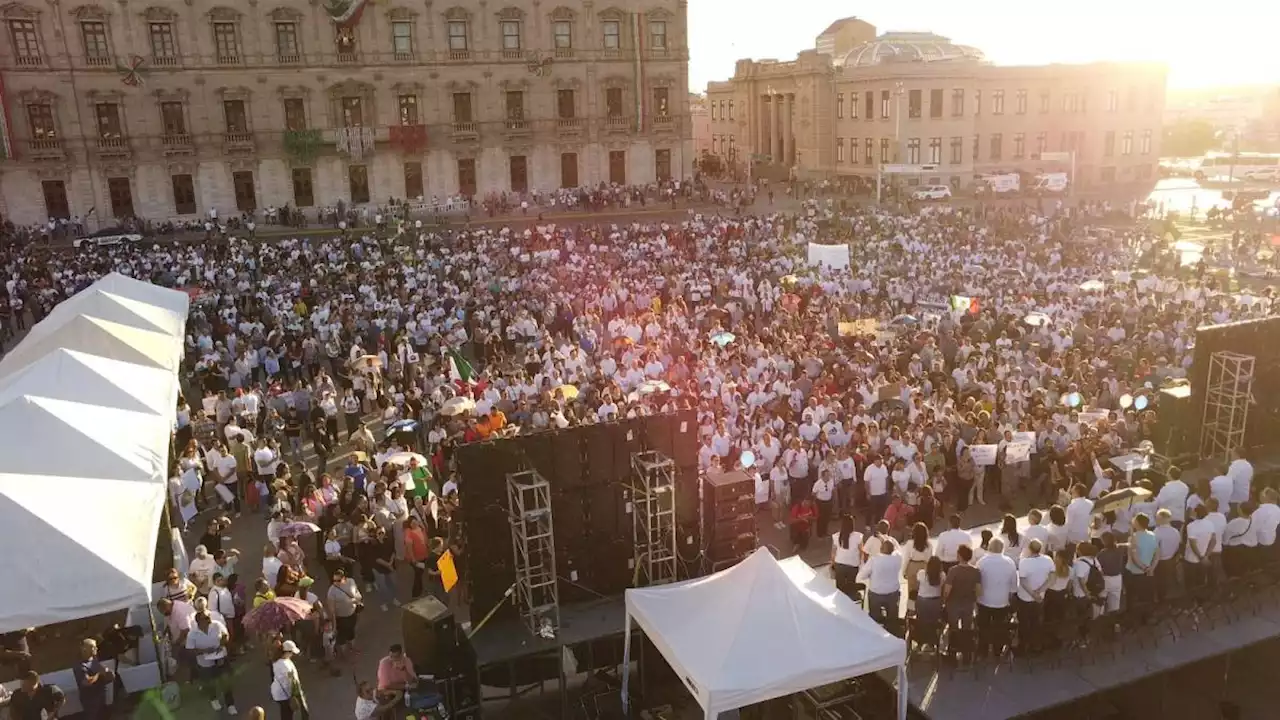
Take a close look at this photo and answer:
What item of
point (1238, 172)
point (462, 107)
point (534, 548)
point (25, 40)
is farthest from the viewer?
point (1238, 172)

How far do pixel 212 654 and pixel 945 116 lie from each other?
59116 millimetres

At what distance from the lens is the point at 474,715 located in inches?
409

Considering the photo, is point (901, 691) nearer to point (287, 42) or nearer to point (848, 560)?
point (848, 560)

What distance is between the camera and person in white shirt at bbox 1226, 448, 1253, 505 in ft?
39.4

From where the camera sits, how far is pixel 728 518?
1152 centimetres

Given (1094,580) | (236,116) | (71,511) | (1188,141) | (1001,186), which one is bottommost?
(1094,580)

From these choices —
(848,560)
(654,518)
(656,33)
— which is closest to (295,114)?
(656,33)

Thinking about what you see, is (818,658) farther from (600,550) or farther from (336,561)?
(336,561)

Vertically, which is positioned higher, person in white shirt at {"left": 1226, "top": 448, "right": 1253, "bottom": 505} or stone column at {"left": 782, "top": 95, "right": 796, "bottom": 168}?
stone column at {"left": 782, "top": 95, "right": 796, "bottom": 168}

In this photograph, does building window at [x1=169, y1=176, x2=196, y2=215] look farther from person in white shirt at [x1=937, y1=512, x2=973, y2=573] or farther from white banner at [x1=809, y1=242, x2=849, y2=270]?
person in white shirt at [x1=937, y1=512, x2=973, y2=573]

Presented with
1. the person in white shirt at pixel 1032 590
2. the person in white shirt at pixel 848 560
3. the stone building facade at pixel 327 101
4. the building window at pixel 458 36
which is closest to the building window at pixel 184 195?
the stone building facade at pixel 327 101

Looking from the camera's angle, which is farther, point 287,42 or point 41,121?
point 287,42

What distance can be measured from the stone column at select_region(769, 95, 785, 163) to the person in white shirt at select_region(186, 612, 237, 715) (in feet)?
214

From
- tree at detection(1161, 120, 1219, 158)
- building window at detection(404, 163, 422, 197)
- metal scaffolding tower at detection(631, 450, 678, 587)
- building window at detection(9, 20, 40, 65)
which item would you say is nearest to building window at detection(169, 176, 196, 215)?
building window at detection(9, 20, 40, 65)
